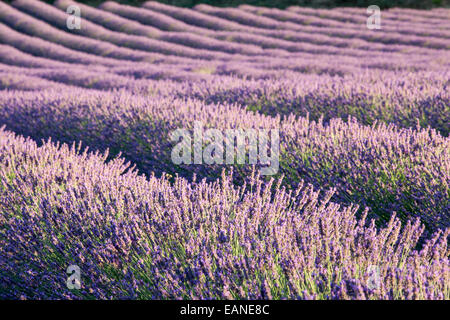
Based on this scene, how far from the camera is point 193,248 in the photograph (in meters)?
1.70

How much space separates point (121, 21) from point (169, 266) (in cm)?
1698

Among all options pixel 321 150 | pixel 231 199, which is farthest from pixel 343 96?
pixel 231 199

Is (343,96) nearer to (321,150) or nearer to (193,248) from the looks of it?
(321,150)

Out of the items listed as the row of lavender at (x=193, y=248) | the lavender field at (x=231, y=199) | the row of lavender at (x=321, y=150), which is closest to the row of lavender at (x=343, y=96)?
the lavender field at (x=231, y=199)

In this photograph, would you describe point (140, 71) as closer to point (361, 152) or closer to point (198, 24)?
point (361, 152)

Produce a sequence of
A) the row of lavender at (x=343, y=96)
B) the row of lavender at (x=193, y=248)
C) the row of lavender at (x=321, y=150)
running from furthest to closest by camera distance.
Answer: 1. the row of lavender at (x=343, y=96)
2. the row of lavender at (x=321, y=150)
3. the row of lavender at (x=193, y=248)

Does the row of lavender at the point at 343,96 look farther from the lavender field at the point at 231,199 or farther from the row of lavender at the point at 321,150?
the row of lavender at the point at 321,150

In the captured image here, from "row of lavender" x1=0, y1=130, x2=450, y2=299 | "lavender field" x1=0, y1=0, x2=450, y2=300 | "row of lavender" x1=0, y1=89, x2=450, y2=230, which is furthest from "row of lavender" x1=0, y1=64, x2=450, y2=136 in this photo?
"row of lavender" x1=0, y1=130, x2=450, y2=299

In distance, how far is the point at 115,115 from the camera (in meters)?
4.32

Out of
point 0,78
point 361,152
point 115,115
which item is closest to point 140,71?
point 0,78

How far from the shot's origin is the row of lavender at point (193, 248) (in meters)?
1.48

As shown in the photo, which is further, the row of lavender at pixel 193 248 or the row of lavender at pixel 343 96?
the row of lavender at pixel 343 96

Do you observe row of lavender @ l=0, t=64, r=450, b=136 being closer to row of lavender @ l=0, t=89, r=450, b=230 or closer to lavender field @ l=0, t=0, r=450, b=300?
lavender field @ l=0, t=0, r=450, b=300

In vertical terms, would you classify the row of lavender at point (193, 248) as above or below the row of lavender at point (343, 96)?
below
